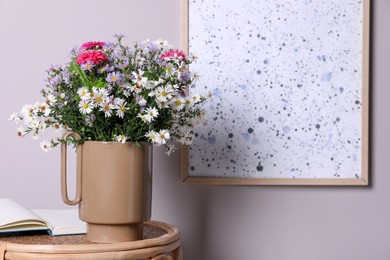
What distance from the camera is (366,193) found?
1.70 m

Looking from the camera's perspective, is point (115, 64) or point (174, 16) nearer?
point (115, 64)

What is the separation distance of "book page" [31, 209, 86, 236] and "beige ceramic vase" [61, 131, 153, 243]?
0.09 metres

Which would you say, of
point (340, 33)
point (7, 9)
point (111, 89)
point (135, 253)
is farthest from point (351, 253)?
point (7, 9)

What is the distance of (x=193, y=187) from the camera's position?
1.70m

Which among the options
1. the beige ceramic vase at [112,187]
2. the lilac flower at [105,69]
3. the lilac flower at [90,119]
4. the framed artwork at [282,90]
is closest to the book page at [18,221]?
the beige ceramic vase at [112,187]

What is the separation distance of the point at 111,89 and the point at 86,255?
349mm

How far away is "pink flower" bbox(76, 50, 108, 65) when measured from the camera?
1.21 metres

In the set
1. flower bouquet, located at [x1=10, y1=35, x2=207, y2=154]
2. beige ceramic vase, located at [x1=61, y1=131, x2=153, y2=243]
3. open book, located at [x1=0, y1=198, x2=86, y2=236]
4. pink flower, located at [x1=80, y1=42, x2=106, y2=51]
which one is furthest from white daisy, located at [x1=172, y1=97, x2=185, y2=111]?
open book, located at [x1=0, y1=198, x2=86, y2=236]

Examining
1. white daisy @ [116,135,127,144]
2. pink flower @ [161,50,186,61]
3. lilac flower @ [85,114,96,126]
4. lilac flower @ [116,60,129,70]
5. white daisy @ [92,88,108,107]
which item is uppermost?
pink flower @ [161,50,186,61]

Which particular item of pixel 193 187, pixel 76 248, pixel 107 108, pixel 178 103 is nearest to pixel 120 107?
pixel 107 108

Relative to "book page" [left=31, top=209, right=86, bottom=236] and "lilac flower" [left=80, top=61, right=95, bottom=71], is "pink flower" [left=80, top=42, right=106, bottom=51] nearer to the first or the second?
"lilac flower" [left=80, top=61, right=95, bottom=71]

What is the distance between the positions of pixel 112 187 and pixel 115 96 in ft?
0.64

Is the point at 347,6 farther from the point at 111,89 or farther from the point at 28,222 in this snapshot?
the point at 28,222

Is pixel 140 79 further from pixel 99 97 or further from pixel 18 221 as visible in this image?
pixel 18 221
